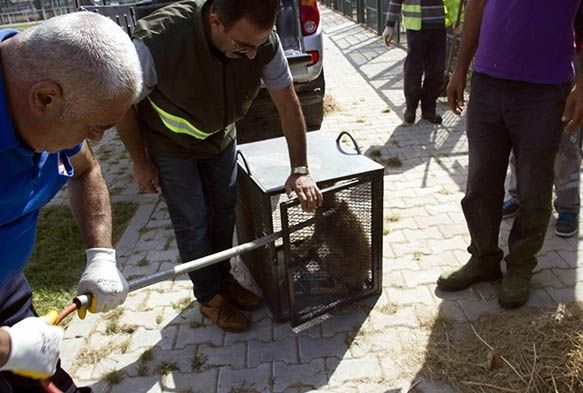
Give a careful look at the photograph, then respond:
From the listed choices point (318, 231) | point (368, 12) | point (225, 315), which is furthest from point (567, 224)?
point (368, 12)

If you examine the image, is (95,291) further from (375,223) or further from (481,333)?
(481,333)

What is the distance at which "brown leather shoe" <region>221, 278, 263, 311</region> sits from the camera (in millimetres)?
2762

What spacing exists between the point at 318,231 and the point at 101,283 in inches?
41.4

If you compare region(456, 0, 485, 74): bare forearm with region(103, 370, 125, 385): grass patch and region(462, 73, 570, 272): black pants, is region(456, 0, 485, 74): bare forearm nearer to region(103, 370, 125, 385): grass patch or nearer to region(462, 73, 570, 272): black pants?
region(462, 73, 570, 272): black pants

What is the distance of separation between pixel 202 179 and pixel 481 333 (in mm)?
1564

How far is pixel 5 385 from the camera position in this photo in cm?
149

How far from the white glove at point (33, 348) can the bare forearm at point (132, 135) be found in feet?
3.15

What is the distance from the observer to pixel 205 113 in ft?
6.93

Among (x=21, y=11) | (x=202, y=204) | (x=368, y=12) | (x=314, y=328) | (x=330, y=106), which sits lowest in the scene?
(x=21, y=11)

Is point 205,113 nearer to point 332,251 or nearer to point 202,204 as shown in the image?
point 202,204

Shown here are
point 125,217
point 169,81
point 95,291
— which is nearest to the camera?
point 95,291

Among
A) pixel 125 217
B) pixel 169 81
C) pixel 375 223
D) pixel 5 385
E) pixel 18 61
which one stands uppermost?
pixel 18 61

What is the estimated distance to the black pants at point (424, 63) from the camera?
5172mm

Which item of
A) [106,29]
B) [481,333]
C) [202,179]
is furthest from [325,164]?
[106,29]
